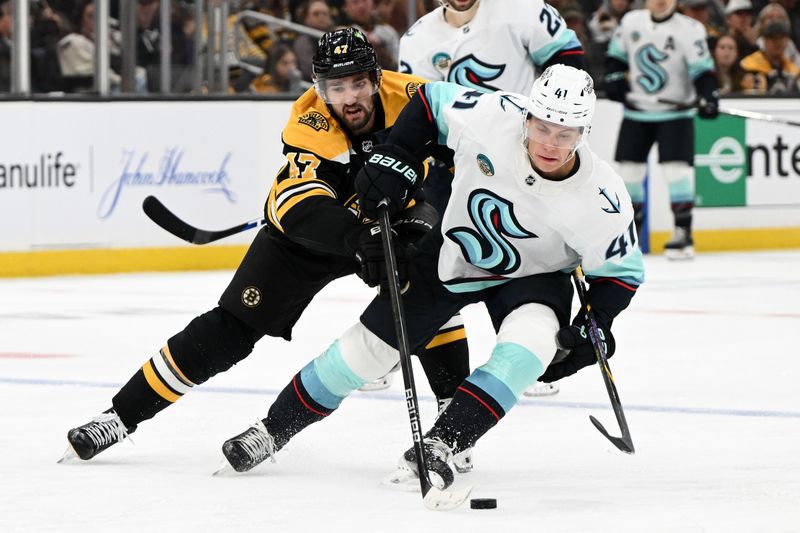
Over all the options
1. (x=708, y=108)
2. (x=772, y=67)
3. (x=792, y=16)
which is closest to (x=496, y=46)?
(x=708, y=108)

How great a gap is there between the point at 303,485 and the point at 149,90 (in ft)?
16.7

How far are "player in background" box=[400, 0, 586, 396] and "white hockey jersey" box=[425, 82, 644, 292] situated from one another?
1578 millimetres

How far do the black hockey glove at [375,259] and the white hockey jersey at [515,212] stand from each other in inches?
3.2

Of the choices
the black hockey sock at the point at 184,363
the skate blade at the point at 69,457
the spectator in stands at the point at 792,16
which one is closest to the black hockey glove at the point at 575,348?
the black hockey sock at the point at 184,363

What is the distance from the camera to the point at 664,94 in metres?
8.78

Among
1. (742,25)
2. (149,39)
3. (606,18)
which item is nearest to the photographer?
(149,39)

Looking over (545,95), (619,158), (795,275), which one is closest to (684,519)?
(545,95)

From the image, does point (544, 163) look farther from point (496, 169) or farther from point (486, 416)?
point (486, 416)

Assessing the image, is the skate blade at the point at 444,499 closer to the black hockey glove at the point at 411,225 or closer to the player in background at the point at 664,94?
the black hockey glove at the point at 411,225

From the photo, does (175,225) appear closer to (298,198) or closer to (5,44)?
(298,198)

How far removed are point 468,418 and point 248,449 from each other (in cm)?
49

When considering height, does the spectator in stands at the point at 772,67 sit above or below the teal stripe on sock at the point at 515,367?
above

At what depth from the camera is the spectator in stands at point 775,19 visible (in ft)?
32.0

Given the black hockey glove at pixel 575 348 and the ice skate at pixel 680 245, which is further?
the ice skate at pixel 680 245
